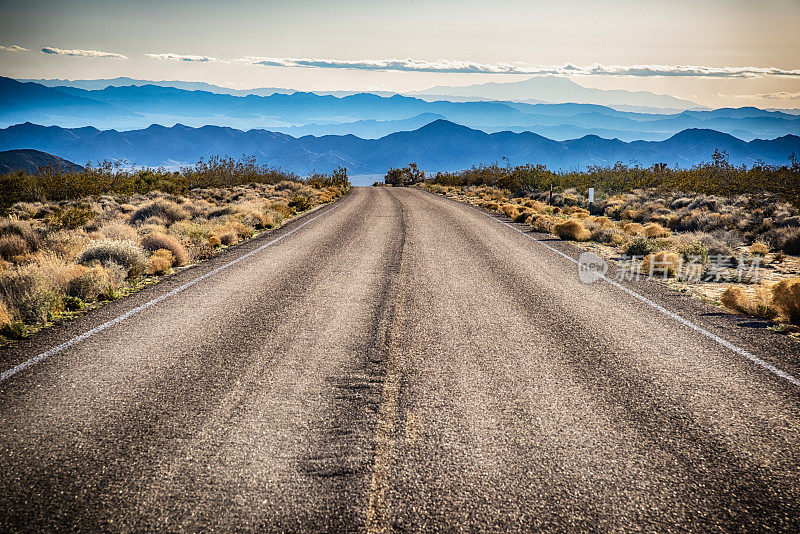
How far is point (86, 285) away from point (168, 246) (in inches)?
125

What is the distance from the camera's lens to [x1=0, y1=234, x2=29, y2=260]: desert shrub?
447 inches

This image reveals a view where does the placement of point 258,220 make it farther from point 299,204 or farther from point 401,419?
point 401,419

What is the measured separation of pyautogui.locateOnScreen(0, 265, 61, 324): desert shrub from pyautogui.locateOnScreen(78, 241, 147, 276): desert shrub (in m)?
1.65

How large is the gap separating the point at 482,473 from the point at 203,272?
8128 mm

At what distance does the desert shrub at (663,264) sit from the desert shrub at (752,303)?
2457 millimetres

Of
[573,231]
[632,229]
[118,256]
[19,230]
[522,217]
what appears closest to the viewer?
[118,256]

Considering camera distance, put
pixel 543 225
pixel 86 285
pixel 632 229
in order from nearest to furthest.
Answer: pixel 86 285
pixel 632 229
pixel 543 225

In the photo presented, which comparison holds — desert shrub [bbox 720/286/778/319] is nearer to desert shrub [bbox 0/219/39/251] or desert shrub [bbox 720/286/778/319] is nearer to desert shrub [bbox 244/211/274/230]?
desert shrub [bbox 244/211/274/230]

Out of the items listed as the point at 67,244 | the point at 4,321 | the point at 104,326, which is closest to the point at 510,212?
the point at 67,244

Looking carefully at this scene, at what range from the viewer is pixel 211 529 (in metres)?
2.69

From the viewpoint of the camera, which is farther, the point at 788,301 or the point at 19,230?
the point at 19,230

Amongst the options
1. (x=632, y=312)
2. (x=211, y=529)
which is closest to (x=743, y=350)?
(x=632, y=312)

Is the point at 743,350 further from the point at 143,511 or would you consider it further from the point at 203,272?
the point at 203,272

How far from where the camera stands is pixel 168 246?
10547 mm
